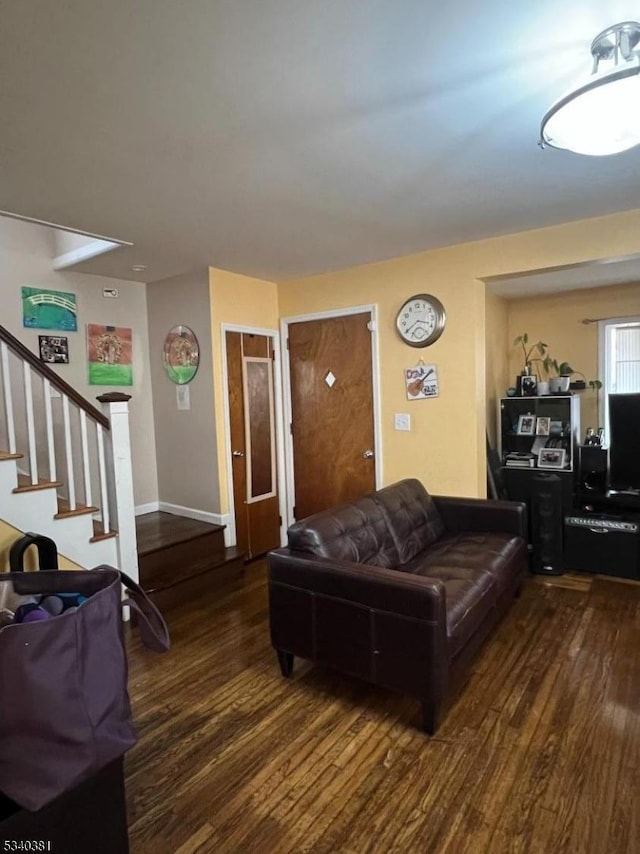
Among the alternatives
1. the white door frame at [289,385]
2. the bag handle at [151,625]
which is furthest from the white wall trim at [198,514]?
the bag handle at [151,625]

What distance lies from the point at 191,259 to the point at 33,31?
2.31 meters

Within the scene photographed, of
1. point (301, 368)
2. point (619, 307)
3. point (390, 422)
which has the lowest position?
point (390, 422)

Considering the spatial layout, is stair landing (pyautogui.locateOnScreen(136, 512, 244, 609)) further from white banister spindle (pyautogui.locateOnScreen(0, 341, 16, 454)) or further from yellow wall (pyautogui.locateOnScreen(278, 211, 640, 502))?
yellow wall (pyautogui.locateOnScreen(278, 211, 640, 502))

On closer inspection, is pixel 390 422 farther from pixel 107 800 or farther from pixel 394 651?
pixel 107 800

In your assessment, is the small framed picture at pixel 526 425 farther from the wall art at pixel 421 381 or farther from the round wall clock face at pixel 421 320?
the round wall clock face at pixel 421 320

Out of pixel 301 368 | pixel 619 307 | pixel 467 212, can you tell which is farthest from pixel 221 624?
pixel 619 307

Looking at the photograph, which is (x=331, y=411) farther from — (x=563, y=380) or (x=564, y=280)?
(x=564, y=280)

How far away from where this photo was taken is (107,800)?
4.19ft

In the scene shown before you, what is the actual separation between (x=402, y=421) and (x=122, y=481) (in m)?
2.12

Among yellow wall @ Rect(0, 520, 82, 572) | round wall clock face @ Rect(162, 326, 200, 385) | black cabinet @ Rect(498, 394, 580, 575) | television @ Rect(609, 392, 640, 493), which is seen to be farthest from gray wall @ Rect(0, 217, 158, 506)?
television @ Rect(609, 392, 640, 493)

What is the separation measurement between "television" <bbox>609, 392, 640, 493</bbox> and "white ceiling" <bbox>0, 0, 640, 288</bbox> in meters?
1.54

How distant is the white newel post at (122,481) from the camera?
3141mm

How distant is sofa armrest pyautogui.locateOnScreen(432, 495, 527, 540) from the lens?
10.7ft

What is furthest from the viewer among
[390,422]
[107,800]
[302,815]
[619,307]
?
[619,307]
